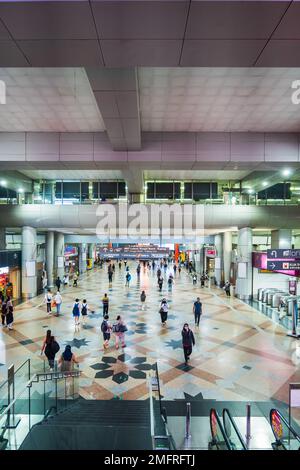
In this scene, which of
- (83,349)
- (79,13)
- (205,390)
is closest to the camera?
(79,13)

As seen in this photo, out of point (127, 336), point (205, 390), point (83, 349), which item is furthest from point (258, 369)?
point (83, 349)

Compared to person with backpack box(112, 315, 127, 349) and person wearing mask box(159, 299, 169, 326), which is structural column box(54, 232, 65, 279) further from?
person with backpack box(112, 315, 127, 349)

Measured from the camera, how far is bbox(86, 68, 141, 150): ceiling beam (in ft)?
19.2

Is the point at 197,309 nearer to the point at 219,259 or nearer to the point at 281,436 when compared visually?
the point at 281,436

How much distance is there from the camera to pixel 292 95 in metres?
7.73

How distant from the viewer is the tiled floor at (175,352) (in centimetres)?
737

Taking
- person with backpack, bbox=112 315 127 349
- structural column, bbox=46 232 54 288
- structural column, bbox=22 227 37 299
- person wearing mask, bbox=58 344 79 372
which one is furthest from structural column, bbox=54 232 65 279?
person wearing mask, bbox=58 344 79 372

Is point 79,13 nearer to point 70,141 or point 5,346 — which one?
point 70,141

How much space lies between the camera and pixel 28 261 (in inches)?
755

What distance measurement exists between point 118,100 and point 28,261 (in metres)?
15.3

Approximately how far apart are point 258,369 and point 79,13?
945 centimetres

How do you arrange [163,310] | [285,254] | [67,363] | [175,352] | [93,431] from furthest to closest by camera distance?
[163,310] → [285,254] → [175,352] → [67,363] → [93,431]

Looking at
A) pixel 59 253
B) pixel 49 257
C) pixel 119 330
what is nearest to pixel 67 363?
pixel 119 330
